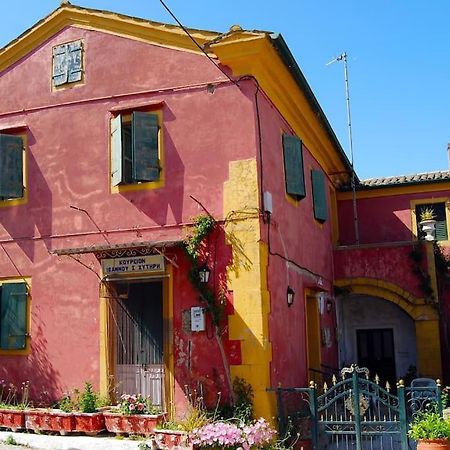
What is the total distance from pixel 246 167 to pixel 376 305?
27.8ft

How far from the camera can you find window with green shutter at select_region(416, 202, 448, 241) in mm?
17609

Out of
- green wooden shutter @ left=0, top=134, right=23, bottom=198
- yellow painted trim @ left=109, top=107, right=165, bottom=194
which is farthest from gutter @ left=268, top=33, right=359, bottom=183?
green wooden shutter @ left=0, top=134, right=23, bottom=198

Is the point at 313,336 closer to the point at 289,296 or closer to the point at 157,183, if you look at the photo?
the point at 289,296

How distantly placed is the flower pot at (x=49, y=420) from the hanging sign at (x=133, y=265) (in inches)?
94.6

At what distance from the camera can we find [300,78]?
11852mm

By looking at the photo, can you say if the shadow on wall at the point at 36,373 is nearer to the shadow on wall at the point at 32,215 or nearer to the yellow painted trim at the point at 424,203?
the shadow on wall at the point at 32,215

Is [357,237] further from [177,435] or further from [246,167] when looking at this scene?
[177,435]

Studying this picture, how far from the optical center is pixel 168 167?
10.8 meters

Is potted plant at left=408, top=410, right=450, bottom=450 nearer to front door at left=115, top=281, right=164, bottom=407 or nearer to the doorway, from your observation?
front door at left=115, top=281, right=164, bottom=407

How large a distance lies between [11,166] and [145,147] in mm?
2951

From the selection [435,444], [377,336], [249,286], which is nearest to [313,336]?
[249,286]

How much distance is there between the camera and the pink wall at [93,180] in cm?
1047

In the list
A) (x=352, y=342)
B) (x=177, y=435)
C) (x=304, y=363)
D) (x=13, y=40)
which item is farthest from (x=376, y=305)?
(x=13, y=40)

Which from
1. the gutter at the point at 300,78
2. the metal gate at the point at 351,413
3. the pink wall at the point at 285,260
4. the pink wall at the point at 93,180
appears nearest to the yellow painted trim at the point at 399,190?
the gutter at the point at 300,78
